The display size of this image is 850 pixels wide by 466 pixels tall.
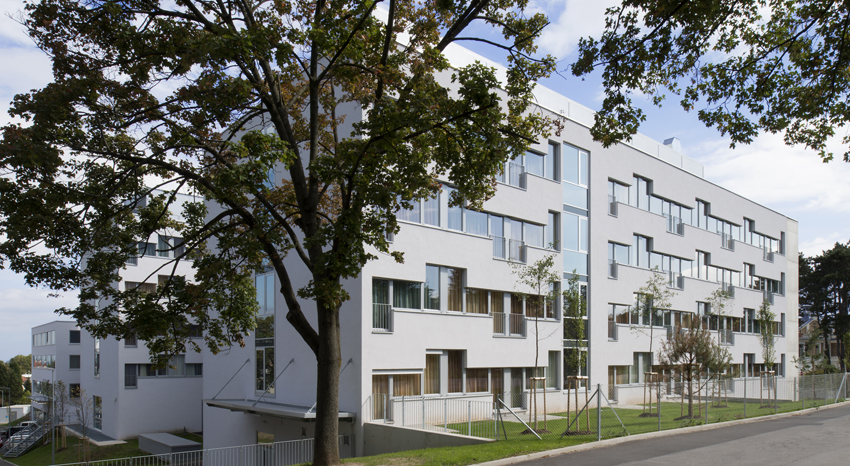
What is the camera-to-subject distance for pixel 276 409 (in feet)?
70.9

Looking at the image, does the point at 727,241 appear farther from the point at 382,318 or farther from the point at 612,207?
the point at 382,318

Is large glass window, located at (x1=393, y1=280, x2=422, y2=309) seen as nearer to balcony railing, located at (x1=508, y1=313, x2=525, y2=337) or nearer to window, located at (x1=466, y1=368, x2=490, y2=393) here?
window, located at (x1=466, y1=368, x2=490, y2=393)

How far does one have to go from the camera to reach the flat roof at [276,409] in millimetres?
20016

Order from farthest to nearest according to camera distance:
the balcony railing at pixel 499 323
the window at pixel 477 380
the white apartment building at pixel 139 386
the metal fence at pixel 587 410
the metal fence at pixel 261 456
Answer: the white apartment building at pixel 139 386 < the balcony railing at pixel 499 323 < the window at pixel 477 380 < the metal fence at pixel 261 456 < the metal fence at pixel 587 410

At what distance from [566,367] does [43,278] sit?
21411mm

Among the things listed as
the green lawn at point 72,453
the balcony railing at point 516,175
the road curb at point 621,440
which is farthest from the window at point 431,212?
the green lawn at point 72,453

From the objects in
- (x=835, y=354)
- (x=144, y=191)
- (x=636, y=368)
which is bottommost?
(x=835, y=354)

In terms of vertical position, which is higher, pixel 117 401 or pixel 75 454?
pixel 117 401

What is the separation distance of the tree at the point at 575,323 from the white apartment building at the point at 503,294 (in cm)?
39

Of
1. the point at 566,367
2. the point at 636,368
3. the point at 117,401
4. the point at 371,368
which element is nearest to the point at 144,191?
the point at 371,368

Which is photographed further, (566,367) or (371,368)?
(566,367)

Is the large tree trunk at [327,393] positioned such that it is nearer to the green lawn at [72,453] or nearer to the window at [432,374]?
the window at [432,374]

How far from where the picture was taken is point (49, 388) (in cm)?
5362

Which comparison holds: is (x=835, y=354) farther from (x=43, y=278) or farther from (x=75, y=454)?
(x=43, y=278)
